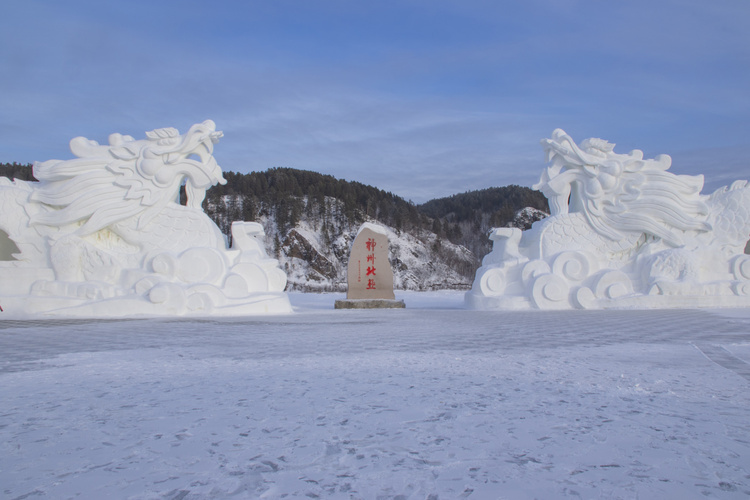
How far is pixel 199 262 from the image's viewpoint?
25.9 ft

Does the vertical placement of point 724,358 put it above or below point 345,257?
below

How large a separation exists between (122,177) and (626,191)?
8701mm

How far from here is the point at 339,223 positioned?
3438 centimetres

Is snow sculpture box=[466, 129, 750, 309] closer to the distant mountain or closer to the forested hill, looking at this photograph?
the distant mountain

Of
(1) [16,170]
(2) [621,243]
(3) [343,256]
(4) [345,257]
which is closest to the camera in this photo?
(2) [621,243]

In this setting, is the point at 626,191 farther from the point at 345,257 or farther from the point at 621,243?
the point at 345,257

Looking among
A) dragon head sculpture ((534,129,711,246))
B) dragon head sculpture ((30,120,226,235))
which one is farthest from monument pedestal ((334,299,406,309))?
dragon head sculpture ((534,129,711,246))

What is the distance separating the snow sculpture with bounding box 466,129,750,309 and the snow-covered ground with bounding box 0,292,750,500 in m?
4.81

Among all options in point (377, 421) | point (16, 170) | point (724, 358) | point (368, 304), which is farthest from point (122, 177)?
point (16, 170)

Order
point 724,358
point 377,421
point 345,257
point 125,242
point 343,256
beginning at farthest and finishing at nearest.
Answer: point 343,256 → point 345,257 → point 125,242 → point 724,358 → point 377,421

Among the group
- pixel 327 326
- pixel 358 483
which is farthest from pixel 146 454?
pixel 327 326

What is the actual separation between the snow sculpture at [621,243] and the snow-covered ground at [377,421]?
4806mm

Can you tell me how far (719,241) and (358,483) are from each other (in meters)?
9.83

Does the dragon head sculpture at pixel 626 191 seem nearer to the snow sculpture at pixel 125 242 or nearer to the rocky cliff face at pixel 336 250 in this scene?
the snow sculpture at pixel 125 242
